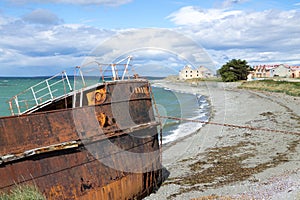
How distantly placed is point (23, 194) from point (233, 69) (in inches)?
2967

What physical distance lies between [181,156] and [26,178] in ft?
34.9

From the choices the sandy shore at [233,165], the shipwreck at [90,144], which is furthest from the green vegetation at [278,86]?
the shipwreck at [90,144]

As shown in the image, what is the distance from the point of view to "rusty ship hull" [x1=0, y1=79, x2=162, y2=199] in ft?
21.6

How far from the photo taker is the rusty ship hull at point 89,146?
6.59m

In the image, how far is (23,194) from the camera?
20.2 ft

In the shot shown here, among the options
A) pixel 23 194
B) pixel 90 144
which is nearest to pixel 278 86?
pixel 90 144

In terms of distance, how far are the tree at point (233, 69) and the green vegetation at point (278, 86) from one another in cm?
1073

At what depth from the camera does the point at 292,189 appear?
28.3 ft

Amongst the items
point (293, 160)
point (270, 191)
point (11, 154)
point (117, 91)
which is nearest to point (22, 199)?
point (11, 154)

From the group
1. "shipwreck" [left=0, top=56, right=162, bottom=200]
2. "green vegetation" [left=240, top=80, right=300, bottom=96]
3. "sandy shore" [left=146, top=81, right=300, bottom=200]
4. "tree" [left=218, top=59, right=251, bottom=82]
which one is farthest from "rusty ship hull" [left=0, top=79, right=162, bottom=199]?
"tree" [left=218, top=59, right=251, bottom=82]

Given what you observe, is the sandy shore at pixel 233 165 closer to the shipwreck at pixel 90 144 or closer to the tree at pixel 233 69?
the shipwreck at pixel 90 144

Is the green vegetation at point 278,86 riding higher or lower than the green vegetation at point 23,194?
lower

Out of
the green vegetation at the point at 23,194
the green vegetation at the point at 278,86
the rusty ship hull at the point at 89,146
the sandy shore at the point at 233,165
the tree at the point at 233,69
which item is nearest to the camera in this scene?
the green vegetation at the point at 23,194

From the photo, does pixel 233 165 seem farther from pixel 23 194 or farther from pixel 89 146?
pixel 23 194
